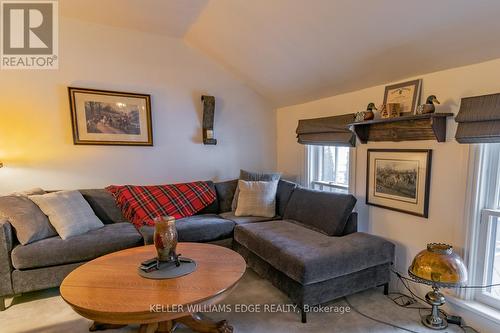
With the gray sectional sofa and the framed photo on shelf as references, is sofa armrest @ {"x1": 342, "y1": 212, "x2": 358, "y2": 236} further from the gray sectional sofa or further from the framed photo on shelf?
the framed photo on shelf

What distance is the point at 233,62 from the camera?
3.50m

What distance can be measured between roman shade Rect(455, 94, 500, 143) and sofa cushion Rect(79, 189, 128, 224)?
3.11m

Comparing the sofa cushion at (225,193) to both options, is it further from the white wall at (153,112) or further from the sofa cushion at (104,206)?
the sofa cushion at (104,206)

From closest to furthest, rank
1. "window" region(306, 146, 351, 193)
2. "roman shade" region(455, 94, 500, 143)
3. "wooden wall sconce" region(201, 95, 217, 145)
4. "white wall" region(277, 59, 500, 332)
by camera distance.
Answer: "roman shade" region(455, 94, 500, 143) → "white wall" region(277, 59, 500, 332) → "window" region(306, 146, 351, 193) → "wooden wall sconce" region(201, 95, 217, 145)

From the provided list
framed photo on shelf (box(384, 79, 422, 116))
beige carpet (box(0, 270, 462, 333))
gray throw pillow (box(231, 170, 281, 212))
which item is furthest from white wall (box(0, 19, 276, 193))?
framed photo on shelf (box(384, 79, 422, 116))

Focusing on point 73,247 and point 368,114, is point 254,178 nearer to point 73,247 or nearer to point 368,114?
point 368,114

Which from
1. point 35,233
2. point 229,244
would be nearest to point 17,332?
point 35,233

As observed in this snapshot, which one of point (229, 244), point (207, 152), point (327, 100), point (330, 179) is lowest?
point (229, 244)

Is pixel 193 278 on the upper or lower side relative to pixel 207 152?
lower

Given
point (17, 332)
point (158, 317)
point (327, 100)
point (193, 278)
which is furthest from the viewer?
point (327, 100)

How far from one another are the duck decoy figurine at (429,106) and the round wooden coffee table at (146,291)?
1705 mm

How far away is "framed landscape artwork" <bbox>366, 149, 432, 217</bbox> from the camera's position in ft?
7.16

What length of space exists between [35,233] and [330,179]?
9.98 feet

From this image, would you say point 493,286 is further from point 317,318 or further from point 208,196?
point 208,196
